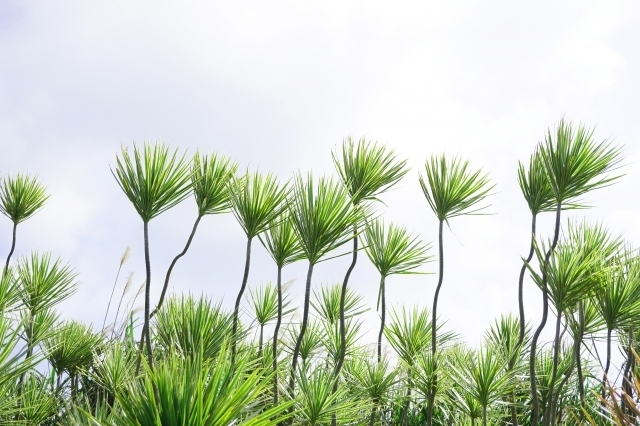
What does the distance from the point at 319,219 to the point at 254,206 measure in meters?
0.43

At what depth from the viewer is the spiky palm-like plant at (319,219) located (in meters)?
3.49

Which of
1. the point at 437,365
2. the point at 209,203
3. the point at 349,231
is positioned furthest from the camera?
the point at 209,203

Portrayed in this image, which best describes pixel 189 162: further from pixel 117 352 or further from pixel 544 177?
pixel 544 177

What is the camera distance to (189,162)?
4.04 meters

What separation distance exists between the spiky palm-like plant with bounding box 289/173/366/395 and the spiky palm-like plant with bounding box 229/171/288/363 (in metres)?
0.22

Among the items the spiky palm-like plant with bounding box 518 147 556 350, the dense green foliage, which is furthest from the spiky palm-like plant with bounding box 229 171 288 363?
the spiky palm-like plant with bounding box 518 147 556 350

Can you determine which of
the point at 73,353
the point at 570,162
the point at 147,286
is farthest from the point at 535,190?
the point at 73,353

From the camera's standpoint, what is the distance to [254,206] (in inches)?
147

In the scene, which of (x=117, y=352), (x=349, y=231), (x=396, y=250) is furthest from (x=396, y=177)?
(x=117, y=352)

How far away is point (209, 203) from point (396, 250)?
4.04 ft

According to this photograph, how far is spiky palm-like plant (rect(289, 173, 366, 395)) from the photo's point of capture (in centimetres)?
349

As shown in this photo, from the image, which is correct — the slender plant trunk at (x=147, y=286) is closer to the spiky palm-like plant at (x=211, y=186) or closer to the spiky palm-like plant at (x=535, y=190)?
the spiky palm-like plant at (x=211, y=186)

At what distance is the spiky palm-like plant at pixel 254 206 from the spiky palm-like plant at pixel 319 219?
218 mm

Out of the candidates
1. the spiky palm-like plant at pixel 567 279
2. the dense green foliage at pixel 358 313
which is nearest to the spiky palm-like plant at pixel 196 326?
the dense green foliage at pixel 358 313
